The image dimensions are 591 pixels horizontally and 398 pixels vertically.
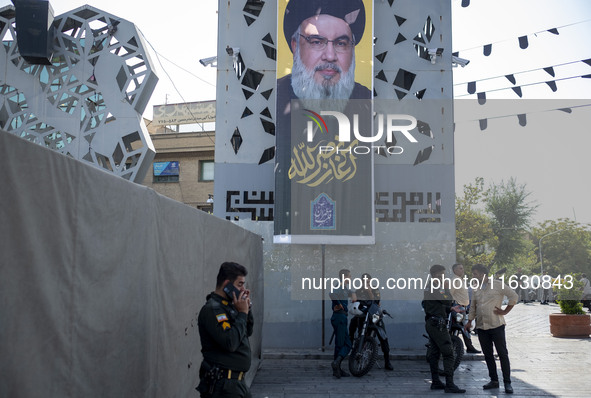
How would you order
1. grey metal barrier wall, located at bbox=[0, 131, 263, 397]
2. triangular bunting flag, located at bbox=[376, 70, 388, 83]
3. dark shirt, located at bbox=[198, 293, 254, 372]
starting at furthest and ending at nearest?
triangular bunting flag, located at bbox=[376, 70, 388, 83] < dark shirt, located at bbox=[198, 293, 254, 372] < grey metal barrier wall, located at bbox=[0, 131, 263, 397]

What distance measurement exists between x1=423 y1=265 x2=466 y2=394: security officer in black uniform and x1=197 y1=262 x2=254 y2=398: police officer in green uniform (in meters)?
5.44

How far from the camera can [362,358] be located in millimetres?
10469

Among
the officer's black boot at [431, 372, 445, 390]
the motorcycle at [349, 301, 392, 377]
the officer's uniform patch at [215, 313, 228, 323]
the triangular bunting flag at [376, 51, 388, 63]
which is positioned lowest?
the officer's black boot at [431, 372, 445, 390]

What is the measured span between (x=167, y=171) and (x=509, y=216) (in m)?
35.1

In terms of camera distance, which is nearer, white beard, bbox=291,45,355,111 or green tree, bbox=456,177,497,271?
white beard, bbox=291,45,355,111

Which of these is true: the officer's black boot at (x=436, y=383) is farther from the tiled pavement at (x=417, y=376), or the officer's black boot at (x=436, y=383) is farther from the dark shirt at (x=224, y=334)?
the dark shirt at (x=224, y=334)

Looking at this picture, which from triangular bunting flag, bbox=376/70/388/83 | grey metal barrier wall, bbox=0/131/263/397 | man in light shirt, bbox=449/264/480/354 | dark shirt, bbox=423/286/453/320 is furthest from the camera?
triangular bunting flag, bbox=376/70/388/83

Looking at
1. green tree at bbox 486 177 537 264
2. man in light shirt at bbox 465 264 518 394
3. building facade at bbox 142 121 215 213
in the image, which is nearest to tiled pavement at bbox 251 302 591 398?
man in light shirt at bbox 465 264 518 394

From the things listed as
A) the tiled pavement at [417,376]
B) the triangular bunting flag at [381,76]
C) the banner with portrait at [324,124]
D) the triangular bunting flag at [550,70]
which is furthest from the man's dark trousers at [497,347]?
the triangular bunting flag at [381,76]

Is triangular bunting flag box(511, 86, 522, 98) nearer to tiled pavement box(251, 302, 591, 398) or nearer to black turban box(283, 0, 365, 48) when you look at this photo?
black turban box(283, 0, 365, 48)

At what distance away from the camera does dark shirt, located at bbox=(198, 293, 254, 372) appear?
4.18 metres

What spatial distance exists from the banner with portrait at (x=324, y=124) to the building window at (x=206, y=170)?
28.5 m

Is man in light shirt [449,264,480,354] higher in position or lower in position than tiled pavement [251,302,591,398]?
higher

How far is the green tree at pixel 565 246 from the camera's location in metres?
68.9
